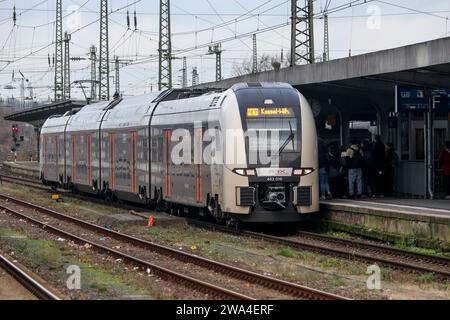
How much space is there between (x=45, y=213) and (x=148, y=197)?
4396mm

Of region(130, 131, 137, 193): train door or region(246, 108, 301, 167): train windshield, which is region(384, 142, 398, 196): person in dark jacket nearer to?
region(246, 108, 301, 167): train windshield

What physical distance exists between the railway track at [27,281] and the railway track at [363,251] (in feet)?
18.8

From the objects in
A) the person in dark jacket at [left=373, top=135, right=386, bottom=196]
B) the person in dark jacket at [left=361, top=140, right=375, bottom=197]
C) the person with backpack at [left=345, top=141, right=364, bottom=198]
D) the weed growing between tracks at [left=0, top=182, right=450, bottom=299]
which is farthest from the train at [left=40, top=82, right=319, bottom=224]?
the person in dark jacket at [left=373, top=135, right=386, bottom=196]

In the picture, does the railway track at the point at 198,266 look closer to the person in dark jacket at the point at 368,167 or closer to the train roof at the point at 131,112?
the train roof at the point at 131,112

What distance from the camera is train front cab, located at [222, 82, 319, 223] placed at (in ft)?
61.3

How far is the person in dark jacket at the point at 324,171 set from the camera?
74.6 feet

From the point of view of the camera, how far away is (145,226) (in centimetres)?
2170

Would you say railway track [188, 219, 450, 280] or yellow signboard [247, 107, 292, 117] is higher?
yellow signboard [247, 107, 292, 117]

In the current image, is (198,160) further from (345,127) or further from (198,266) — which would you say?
(345,127)

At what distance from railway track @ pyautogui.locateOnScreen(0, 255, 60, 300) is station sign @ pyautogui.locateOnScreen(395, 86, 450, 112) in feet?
33.9

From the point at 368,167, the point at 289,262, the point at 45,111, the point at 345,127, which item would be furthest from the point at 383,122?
the point at 45,111

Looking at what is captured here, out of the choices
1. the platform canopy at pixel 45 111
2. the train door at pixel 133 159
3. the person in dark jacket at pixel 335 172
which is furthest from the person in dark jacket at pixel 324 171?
the platform canopy at pixel 45 111

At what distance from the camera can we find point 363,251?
16703 millimetres

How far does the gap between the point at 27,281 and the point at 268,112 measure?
8.07 m
